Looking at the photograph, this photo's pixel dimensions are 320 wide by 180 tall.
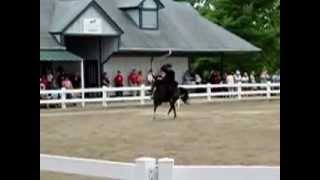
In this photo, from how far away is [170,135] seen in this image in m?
16.5

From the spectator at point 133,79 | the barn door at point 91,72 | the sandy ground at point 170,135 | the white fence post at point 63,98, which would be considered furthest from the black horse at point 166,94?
the barn door at point 91,72

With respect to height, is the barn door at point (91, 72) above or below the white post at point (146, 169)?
above

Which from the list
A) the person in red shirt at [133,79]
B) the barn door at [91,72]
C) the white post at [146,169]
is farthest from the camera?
the barn door at [91,72]

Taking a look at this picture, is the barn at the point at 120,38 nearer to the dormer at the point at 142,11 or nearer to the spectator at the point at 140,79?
the dormer at the point at 142,11

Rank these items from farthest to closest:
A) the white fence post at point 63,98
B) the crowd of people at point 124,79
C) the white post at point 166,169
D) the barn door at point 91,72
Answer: the barn door at point 91,72 < the crowd of people at point 124,79 < the white fence post at point 63,98 < the white post at point 166,169

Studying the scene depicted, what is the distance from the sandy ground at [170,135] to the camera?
1269cm

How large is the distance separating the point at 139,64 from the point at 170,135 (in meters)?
18.3

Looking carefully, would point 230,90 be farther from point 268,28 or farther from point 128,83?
point 268,28

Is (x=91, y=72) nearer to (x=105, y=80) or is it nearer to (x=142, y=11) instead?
(x=105, y=80)

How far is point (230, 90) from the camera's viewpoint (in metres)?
32.4

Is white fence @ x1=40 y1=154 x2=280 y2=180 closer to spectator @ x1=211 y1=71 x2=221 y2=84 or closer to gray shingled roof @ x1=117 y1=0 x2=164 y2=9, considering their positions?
spectator @ x1=211 y1=71 x2=221 y2=84

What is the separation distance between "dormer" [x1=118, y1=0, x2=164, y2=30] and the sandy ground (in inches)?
432
